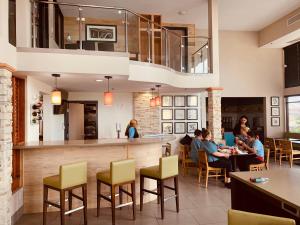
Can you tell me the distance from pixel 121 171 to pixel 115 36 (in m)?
4.00

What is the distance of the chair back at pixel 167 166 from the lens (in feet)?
14.3

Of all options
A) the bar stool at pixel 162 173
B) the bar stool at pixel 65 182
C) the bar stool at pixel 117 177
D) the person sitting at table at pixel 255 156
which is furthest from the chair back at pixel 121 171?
the person sitting at table at pixel 255 156

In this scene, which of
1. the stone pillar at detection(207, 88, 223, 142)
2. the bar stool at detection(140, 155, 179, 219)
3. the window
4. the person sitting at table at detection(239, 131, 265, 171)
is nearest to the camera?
the bar stool at detection(140, 155, 179, 219)

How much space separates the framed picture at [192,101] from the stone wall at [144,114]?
142 centimetres

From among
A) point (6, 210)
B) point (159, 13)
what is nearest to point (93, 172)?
point (6, 210)

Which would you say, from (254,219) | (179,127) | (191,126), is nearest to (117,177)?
(254,219)

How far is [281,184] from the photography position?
→ 8.61 feet

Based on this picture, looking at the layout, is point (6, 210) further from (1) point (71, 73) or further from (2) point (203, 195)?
(2) point (203, 195)

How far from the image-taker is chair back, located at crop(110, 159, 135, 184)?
406 centimetres

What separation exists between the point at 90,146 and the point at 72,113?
491cm

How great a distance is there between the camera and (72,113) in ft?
30.3

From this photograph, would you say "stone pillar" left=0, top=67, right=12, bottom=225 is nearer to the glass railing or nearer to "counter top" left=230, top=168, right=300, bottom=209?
the glass railing

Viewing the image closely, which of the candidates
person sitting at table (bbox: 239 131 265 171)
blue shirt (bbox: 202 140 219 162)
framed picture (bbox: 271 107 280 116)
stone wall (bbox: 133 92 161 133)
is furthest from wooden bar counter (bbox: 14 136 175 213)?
framed picture (bbox: 271 107 280 116)

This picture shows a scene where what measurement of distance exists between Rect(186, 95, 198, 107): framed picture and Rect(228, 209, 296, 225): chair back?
8221 mm
